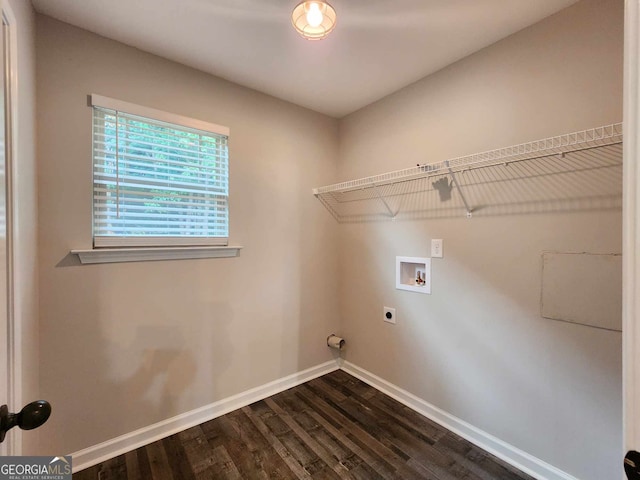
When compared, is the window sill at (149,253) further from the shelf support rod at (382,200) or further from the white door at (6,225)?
the shelf support rod at (382,200)

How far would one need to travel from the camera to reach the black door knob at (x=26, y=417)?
619 millimetres

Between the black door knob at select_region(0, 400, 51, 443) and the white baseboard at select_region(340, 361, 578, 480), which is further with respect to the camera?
the white baseboard at select_region(340, 361, 578, 480)

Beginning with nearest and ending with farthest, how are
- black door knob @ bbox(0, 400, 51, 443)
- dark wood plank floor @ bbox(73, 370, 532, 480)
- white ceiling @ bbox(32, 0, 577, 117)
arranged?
black door knob @ bbox(0, 400, 51, 443), white ceiling @ bbox(32, 0, 577, 117), dark wood plank floor @ bbox(73, 370, 532, 480)

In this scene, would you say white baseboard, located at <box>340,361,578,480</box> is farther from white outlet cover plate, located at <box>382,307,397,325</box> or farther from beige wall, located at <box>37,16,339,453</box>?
beige wall, located at <box>37,16,339,453</box>

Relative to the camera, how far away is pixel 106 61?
1.64 m

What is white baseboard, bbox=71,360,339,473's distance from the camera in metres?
1.62

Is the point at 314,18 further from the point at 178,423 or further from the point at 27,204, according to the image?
the point at 178,423

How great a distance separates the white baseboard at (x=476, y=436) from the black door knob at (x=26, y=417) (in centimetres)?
213

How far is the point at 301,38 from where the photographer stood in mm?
1651

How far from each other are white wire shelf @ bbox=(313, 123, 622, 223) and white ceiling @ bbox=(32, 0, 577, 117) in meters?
0.68

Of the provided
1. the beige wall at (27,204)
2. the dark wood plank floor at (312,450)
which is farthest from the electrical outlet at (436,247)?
the beige wall at (27,204)

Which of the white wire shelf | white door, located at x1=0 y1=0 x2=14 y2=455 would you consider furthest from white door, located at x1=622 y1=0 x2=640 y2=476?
white door, located at x1=0 y1=0 x2=14 y2=455

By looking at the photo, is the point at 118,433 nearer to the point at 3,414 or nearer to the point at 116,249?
the point at 116,249

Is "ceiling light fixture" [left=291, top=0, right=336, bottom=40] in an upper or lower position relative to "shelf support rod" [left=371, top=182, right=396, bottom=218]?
upper
